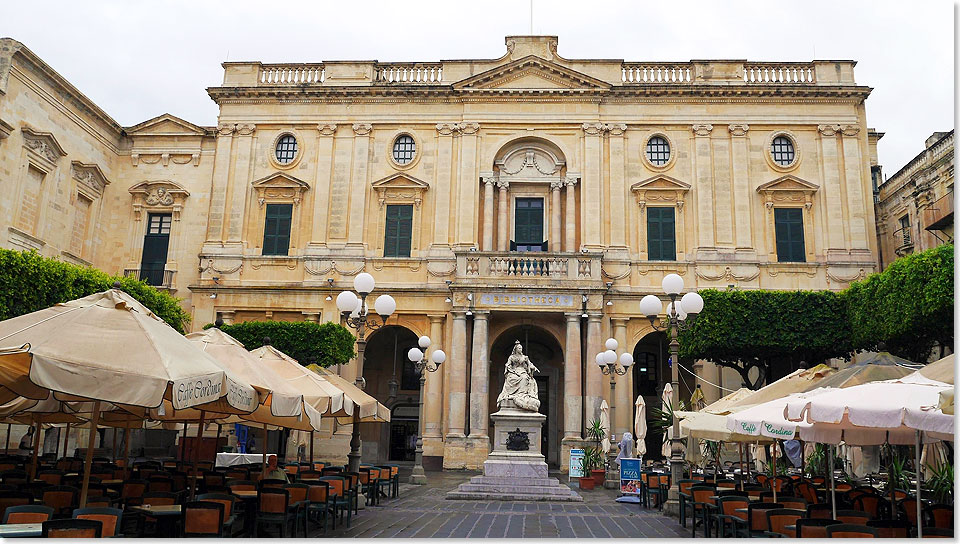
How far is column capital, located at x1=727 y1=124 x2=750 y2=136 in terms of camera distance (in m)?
29.0

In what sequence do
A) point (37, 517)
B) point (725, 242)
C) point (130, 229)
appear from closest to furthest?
point (37, 517) < point (725, 242) < point (130, 229)

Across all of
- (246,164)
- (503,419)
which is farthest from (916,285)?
(246,164)

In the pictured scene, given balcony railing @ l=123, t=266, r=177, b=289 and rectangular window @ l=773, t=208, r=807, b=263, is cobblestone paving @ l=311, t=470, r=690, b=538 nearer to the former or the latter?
rectangular window @ l=773, t=208, r=807, b=263

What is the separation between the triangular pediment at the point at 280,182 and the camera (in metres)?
29.5

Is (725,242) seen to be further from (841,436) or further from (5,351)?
(5,351)

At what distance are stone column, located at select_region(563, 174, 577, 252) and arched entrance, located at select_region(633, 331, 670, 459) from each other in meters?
5.07

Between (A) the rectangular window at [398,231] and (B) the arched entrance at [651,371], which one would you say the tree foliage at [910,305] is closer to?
(B) the arched entrance at [651,371]

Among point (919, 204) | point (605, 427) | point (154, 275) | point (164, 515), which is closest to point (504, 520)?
point (164, 515)

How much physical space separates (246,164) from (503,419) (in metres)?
18.0

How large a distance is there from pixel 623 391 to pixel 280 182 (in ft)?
52.0

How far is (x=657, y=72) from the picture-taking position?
2988cm

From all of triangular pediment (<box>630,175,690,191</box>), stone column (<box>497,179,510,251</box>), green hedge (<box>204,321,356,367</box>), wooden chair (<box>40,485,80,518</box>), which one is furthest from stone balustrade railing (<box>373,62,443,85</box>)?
wooden chair (<box>40,485,80,518</box>)

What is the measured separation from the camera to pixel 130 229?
3003 cm

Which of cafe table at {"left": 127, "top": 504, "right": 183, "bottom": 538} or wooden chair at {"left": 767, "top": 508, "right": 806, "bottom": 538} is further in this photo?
wooden chair at {"left": 767, "top": 508, "right": 806, "bottom": 538}
